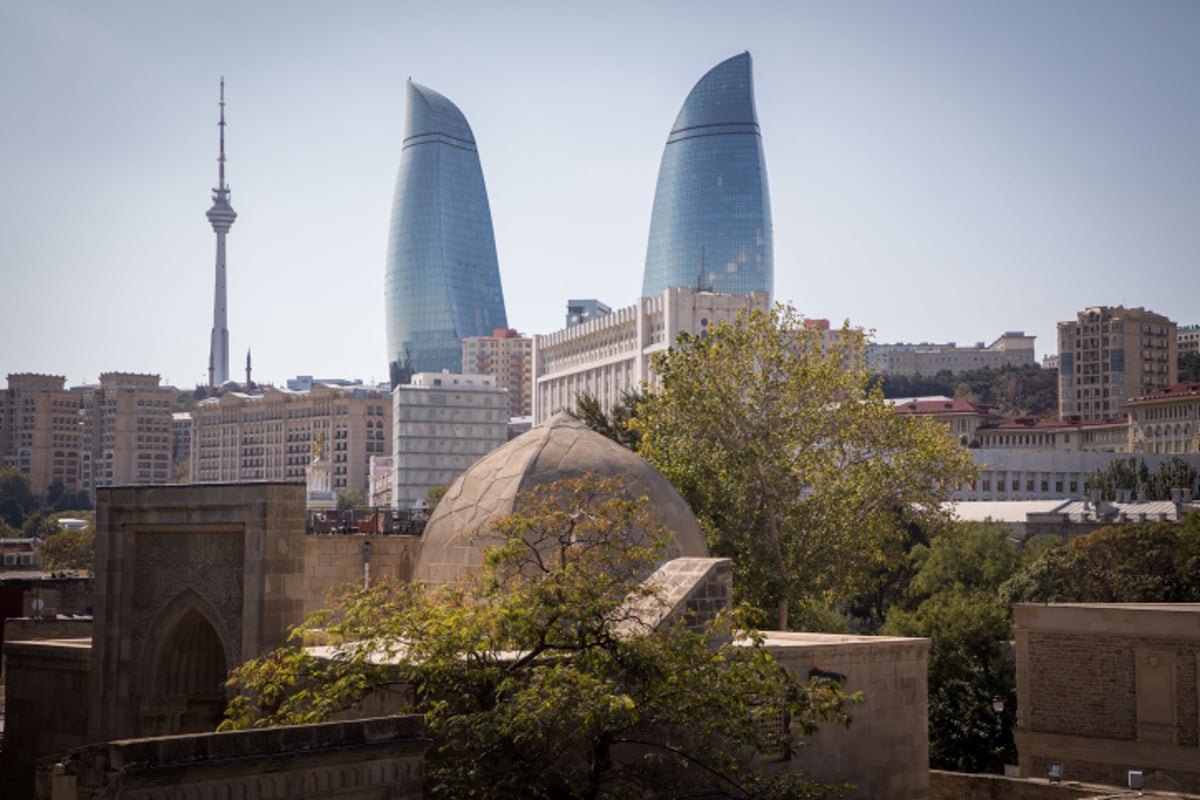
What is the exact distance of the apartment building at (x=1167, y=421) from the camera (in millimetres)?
126000

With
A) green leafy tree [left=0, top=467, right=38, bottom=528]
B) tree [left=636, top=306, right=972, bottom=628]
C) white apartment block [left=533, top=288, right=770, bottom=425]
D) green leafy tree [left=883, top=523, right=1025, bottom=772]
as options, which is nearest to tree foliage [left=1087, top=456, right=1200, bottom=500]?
white apartment block [left=533, top=288, right=770, bottom=425]

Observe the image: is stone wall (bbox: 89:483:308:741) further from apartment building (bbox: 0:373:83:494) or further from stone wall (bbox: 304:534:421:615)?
Answer: apartment building (bbox: 0:373:83:494)

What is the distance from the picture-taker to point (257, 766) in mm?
12430

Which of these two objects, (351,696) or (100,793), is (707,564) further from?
(100,793)

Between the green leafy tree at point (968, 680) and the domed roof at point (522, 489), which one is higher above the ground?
the domed roof at point (522, 489)

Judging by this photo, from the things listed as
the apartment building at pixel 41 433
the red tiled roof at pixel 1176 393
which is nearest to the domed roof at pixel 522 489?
the red tiled roof at pixel 1176 393

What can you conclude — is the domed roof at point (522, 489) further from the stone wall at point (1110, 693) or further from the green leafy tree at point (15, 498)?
the green leafy tree at point (15, 498)

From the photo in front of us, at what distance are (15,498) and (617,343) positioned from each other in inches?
3078

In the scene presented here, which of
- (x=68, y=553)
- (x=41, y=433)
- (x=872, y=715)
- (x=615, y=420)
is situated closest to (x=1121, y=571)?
(x=615, y=420)

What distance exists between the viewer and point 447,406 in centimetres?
13925

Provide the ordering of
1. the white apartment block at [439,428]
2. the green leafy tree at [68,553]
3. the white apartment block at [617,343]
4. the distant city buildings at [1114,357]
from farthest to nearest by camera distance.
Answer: the distant city buildings at [1114,357] → the white apartment block at [439,428] → the white apartment block at [617,343] → the green leafy tree at [68,553]

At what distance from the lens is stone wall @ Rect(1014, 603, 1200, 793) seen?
27750 millimetres

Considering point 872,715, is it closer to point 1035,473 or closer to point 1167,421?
point 1035,473

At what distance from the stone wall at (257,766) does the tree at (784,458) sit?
18.3 m
